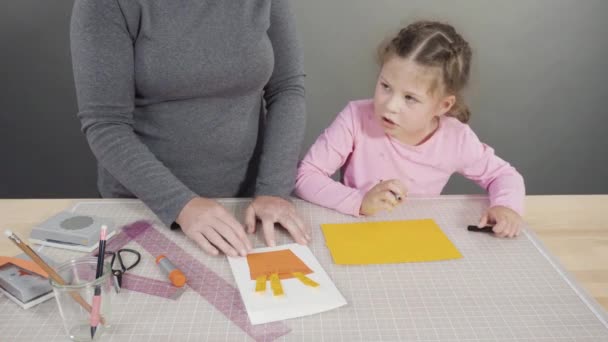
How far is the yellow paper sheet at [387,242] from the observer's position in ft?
2.97

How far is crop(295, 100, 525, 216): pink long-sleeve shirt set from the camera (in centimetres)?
130

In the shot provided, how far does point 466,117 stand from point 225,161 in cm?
65

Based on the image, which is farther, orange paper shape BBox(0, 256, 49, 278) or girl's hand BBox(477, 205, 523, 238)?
girl's hand BBox(477, 205, 523, 238)

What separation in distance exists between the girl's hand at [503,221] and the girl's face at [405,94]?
29 cm

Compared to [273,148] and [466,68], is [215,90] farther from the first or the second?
[466,68]

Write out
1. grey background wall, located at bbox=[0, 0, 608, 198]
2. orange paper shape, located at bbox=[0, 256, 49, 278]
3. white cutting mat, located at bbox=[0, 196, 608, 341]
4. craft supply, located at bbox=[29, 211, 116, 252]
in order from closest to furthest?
white cutting mat, located at bbox=[0, 196, 608, 341] → orange paper shape, located at bbox=[0, 256, 49, 278] → craft supply, located at bbox=[29, 211, 116, 252] → grey background wall, located at bbox=[0, 0, 608, 198]

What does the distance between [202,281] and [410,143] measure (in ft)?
2.34

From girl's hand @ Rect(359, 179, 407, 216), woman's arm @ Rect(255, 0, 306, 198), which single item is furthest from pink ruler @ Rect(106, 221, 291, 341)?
girl's hand @ Rect(359, 179, 407, 216)

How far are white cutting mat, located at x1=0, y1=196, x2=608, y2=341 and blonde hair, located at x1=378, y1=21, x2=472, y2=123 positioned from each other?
46 cm

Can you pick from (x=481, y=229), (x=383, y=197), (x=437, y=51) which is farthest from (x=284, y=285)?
(x=437, y=51)

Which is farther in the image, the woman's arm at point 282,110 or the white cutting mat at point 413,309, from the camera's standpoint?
the woman's arm at point 282,110

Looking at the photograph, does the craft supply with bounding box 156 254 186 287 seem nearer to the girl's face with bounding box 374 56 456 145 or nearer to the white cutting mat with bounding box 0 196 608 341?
the white cutting mat with bounding box 0 196 608 341

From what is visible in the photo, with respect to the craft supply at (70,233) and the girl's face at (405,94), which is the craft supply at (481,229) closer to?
the girl's face at (405,94)

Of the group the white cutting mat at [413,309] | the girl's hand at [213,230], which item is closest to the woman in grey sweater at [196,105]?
the girl's hand at [213,230]
